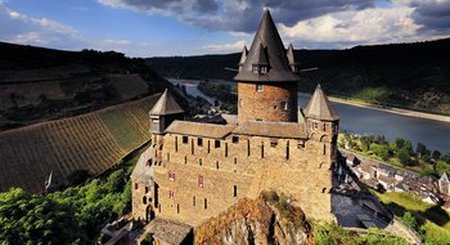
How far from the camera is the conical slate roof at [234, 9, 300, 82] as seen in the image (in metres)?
27.0

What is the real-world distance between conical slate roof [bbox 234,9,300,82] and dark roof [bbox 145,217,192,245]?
1137cm

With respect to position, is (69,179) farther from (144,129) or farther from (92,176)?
(144,129)

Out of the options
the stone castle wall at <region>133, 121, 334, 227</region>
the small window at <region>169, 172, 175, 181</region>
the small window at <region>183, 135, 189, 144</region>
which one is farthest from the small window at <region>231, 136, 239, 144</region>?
the small window at <region>169, 172, 175, 181</region>

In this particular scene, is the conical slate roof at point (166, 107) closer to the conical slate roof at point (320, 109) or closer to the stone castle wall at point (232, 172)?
the stone castle wall at point (232, 172)

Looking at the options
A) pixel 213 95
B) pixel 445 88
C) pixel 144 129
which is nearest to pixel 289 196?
pixel 144 129

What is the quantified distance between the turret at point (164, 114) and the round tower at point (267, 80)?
16.5 feet

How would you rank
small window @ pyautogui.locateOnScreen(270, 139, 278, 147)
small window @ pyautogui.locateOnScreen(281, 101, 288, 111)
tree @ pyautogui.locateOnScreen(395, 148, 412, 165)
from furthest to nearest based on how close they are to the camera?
tree @ pyautogui.locateOnScreen(395, 148, 412, 165), small window @ pyautogui.locateOnScreen(281, 101, 288, 111), small window @ pyautogui.locateOnScreen(270, 139, 278, 147)

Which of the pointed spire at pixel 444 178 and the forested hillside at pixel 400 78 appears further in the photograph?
the forested hillside at pixel 400 78

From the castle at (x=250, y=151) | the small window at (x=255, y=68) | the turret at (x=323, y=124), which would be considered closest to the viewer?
the turret at (x=323, y=124)

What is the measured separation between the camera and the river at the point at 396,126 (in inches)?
4257

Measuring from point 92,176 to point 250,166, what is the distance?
33123 millimetres

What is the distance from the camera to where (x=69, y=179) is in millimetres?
49562

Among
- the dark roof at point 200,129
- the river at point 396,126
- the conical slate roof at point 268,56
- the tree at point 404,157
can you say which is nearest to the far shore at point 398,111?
the river at point 396,126

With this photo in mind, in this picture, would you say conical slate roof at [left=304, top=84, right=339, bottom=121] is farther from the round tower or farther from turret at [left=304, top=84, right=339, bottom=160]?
the round tower
